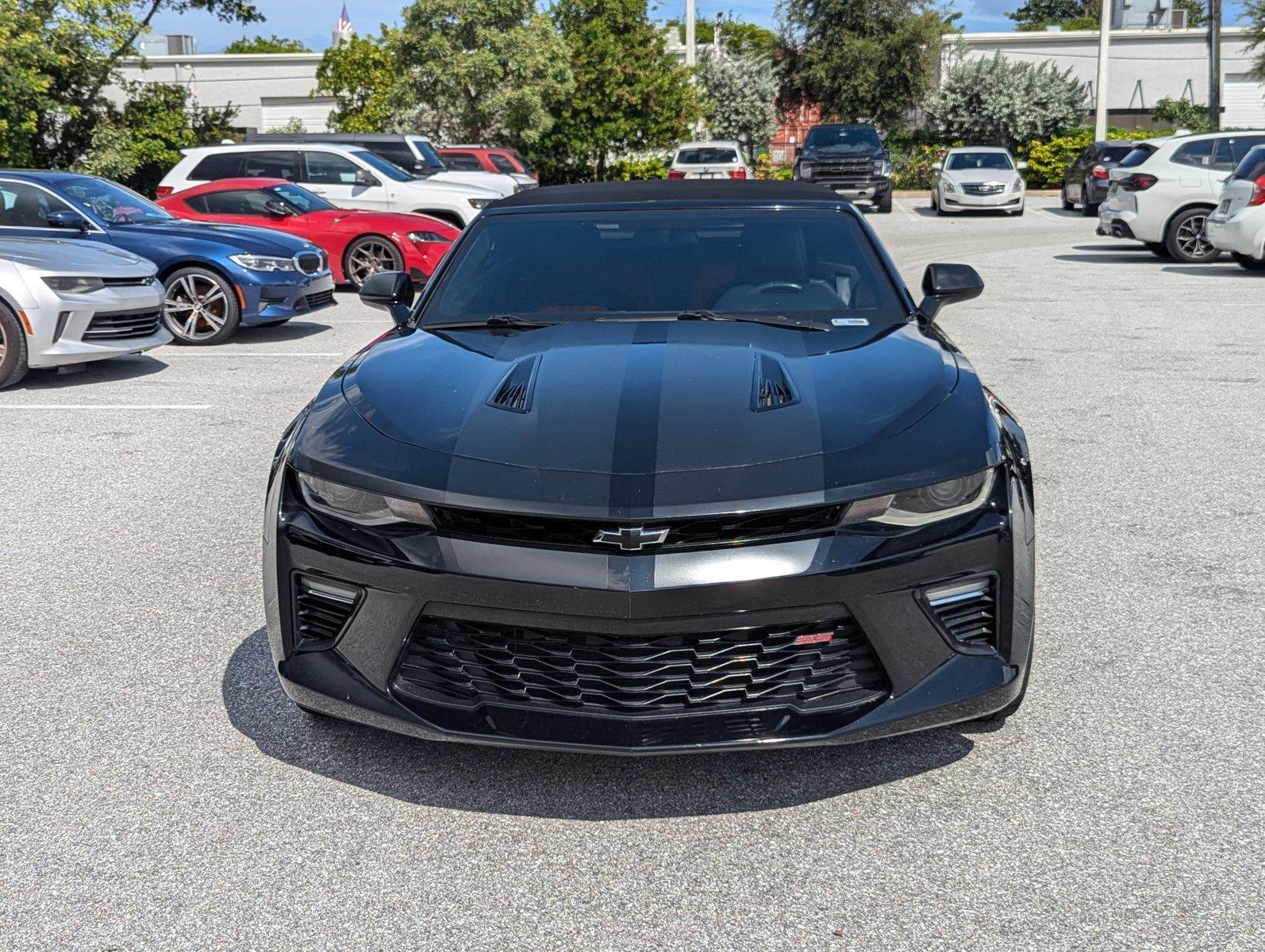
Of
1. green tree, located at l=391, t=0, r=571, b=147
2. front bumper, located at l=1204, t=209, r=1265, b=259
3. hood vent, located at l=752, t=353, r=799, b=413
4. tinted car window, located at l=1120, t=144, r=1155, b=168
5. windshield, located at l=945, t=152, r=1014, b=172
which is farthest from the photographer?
green tree, located at l=391, t=0, r=571, b=147

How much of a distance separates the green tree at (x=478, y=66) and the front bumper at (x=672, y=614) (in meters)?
32.1

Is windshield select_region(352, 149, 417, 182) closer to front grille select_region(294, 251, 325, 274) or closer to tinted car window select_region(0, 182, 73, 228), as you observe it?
front grille select_region(294, 251, 325, 274)

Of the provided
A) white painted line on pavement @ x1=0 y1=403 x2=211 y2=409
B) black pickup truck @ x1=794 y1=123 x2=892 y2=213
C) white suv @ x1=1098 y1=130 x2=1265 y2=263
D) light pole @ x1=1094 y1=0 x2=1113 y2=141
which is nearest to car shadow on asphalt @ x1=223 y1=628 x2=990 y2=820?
white painted line on pavement @ x1=0 y1=403 x2=211 y2=409

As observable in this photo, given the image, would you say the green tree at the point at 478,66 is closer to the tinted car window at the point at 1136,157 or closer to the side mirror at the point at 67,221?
the tinted car window at the point at 1136,157

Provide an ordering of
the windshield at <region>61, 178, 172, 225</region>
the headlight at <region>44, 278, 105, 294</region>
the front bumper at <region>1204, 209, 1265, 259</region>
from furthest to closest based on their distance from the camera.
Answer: the front bumper at <region>1204, 209, 1265, 259</region> < the windshield at <region>61, 178, 172, 225</region> < the headlight at <region>44, 278, 105, 294</region>

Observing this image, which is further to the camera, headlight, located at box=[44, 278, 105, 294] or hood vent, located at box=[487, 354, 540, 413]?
headlight, located at box=[44, 278, 105, 294]

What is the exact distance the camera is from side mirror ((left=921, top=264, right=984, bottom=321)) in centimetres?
488

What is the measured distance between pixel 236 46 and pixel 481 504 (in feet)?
325

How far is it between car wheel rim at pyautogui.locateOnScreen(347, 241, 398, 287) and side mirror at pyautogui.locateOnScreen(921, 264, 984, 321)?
415 inches


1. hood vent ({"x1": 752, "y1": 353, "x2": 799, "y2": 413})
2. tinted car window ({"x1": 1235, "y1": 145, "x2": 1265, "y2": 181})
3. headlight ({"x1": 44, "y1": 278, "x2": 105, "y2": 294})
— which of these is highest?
tinted car window ({"x1": 1235, "y1": 145, "x2": 1265, "y2": 181})

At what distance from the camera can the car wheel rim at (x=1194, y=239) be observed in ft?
58.2

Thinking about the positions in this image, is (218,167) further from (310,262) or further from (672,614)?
(672,614)

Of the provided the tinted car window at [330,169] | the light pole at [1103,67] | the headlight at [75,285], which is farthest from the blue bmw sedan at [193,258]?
the light pole at [1103,67]

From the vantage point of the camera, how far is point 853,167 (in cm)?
3097
